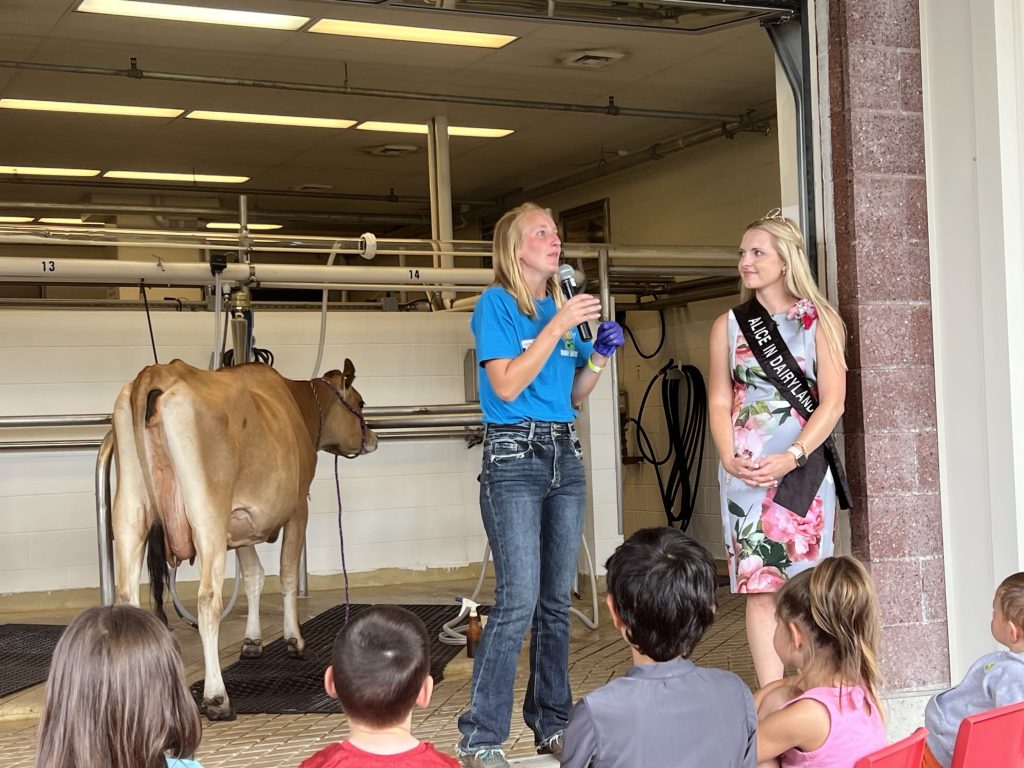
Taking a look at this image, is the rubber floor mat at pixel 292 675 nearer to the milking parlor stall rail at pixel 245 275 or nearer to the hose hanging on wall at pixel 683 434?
the milking parlor stall rail at pixel 245 275

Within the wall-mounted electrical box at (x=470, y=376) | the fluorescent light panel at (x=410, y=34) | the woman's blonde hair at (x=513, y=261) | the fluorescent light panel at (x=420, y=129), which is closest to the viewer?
the woman's blonde hair at (x=513, y=261)

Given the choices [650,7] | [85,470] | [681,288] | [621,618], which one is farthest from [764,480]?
[681,288]

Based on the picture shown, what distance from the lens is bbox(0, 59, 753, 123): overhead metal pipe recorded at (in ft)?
24.4

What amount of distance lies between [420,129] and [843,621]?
7.73 meters

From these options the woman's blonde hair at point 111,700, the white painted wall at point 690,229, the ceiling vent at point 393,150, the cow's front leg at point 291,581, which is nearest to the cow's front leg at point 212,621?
the cow's front leg at point 291,581

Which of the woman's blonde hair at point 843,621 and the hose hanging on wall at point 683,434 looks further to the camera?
the hose hanging on wall at point 683,434

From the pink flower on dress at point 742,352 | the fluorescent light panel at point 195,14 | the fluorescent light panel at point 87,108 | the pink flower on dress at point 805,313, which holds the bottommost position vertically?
the pink flower on dress at point 742,352

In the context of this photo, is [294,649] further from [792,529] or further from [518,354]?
[792,529]

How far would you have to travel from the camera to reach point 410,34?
23.5ft

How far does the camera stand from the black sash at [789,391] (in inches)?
134

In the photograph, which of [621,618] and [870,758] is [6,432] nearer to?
[621,618]

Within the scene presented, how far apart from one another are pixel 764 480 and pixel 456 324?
4847 millimetres

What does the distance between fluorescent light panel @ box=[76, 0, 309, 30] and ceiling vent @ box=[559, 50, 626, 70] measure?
70.0 inches

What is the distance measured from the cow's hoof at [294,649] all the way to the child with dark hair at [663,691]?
3423 millimetres
